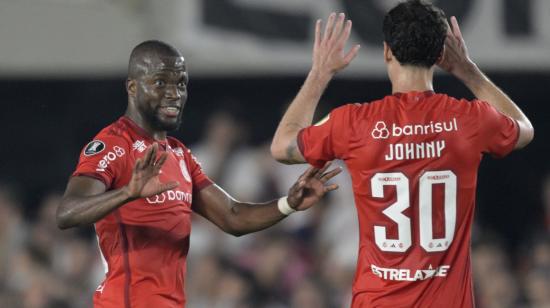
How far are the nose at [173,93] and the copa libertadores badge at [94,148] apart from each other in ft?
1.32

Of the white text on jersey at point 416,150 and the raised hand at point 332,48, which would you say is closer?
the white text on jersey at point 416,150

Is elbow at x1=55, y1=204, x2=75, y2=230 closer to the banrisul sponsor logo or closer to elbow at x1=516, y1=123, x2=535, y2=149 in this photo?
the banrisul sponsor logo

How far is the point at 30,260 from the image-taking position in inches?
442

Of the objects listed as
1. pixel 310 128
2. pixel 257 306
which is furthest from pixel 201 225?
pixel 310 128

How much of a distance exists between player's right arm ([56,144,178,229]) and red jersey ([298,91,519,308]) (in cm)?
80

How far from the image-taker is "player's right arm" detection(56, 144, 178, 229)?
5078mm

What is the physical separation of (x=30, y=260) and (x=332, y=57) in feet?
21.3

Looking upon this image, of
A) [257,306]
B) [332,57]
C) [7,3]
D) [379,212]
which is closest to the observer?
[379,212]

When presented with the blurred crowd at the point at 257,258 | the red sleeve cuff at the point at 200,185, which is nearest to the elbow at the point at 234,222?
the red sleeve cuff at the point at 200,185

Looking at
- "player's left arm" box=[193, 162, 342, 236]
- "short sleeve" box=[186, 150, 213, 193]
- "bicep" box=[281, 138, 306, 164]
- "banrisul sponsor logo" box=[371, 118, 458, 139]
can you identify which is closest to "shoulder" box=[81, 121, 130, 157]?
"short sleeve" box=[186, 150, 213, 193]

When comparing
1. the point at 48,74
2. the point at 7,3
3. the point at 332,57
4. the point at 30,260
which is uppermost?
the point at 332,57

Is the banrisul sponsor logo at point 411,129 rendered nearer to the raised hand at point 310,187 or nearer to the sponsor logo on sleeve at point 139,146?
the raised hand at point 310,187

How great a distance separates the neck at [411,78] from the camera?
16.8ft

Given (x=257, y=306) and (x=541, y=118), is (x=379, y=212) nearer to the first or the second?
(x=257, y=306)
